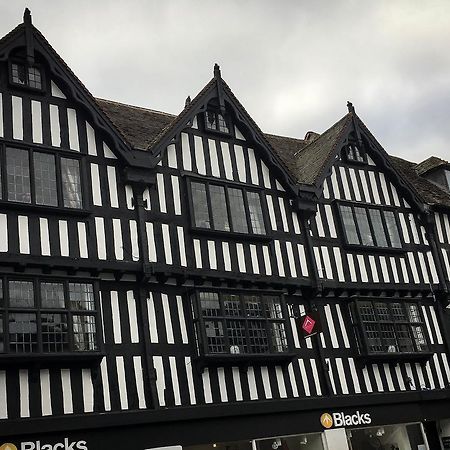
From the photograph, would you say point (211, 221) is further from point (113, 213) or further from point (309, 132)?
point (309, 132)

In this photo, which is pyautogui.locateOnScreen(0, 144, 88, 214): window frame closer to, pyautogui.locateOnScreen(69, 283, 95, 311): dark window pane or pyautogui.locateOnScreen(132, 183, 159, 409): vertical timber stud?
pyautogui.locateOnScreen(132, 183, 159, 409): vertical timber stud

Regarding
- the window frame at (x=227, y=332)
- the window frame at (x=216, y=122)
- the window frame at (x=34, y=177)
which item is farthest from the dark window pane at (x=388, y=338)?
the window frame at (x=34, y=177)

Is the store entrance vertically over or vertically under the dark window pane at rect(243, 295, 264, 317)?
under

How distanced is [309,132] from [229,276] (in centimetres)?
1129

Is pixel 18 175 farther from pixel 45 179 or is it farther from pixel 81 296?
pixel 81 296

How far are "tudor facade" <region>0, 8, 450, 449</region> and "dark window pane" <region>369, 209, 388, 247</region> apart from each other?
2.5 inches

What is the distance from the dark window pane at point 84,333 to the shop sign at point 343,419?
6.47 metres

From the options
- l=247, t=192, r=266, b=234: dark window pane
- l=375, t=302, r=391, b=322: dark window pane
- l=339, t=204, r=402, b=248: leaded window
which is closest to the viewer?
l=247, t=192, r=266, b=234: dark window pane

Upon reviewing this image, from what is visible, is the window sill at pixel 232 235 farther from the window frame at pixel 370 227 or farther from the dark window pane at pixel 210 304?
the window frame at pixel 370 227

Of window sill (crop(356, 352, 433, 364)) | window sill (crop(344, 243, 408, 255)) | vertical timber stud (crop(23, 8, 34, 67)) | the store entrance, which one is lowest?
the store entrance

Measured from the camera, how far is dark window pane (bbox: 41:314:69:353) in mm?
12930

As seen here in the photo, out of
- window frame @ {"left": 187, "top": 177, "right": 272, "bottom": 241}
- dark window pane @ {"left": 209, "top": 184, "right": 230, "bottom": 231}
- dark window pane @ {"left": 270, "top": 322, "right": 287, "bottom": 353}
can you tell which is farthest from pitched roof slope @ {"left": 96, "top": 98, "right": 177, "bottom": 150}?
dark window pane @ {"left": 270, "top": 322, "right": 287, "bottom": 353}

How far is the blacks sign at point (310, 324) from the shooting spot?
15.6m

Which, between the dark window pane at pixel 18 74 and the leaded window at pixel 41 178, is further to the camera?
the dark window pane at pixel 18 74
